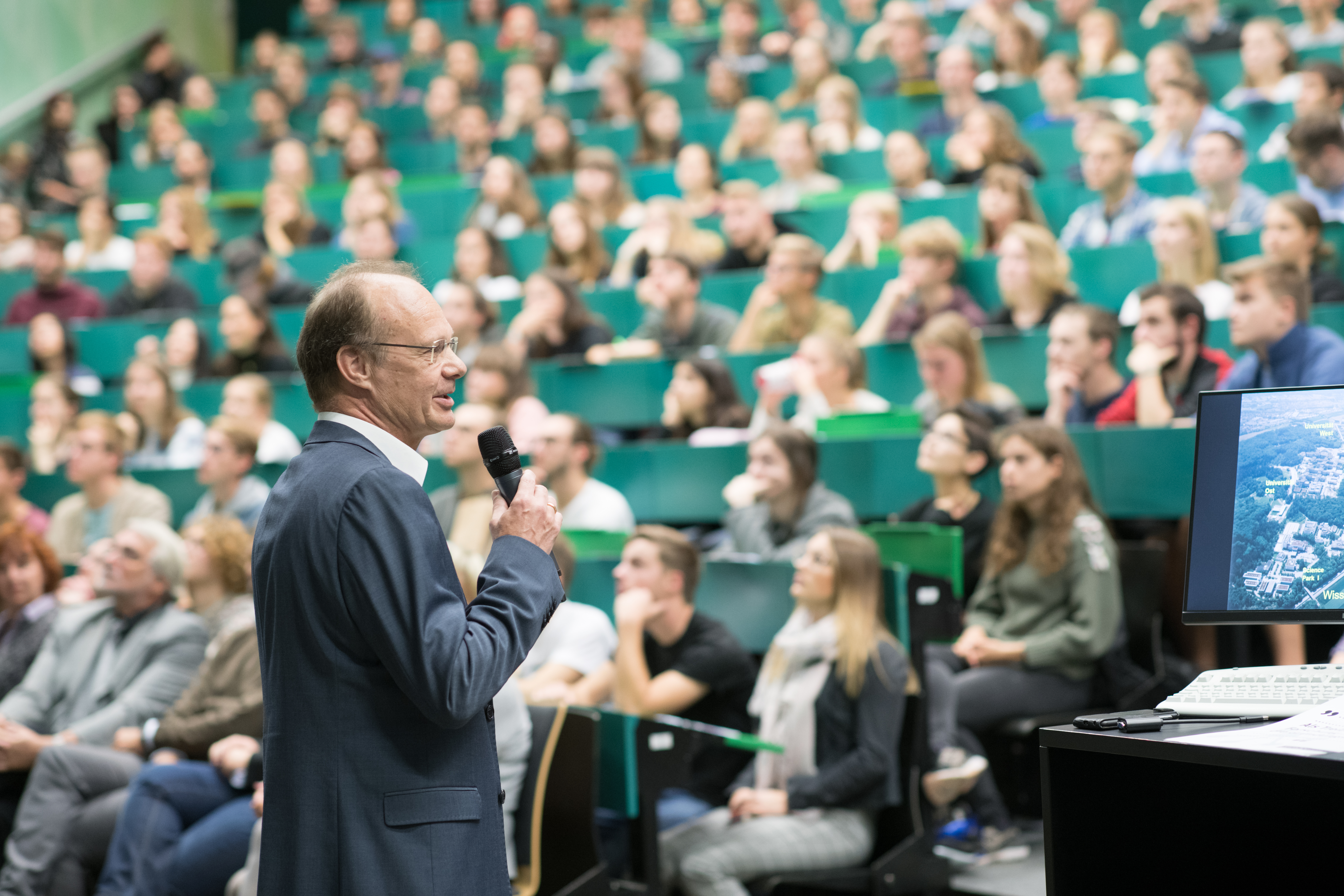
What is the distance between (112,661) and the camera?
128 inches

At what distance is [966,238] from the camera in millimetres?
4820

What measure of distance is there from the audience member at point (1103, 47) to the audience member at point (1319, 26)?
1.97 feet

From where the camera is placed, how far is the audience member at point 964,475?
132 inches

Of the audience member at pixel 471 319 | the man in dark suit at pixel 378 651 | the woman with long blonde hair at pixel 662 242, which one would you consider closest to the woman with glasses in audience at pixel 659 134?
the woman with long blonde hair at pixel 662 242

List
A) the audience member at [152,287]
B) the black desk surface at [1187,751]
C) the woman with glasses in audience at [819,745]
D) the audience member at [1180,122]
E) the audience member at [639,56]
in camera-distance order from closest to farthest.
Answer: the black desk surface at [1187,751] < the woman with glasses in audience at [819,745] < the audience member at [1180,122] < the audience member at [152,287] < the audience member at [639,56]

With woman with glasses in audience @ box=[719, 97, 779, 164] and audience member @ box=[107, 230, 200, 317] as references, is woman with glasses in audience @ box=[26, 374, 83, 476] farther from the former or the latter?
woman with glasses in audience @ box=[719, 97, 779, 164]

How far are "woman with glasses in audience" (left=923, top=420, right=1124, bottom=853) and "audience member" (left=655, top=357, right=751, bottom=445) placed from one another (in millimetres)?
1032

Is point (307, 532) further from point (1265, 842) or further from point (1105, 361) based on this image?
point (1105, 361)

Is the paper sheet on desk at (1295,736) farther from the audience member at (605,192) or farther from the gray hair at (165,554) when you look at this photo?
the audience member at (605,192)

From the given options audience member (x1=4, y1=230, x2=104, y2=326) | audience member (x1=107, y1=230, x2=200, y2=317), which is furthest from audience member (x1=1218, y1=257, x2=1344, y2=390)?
audience member (x1=4, y1=230, x2=104, y2=326)

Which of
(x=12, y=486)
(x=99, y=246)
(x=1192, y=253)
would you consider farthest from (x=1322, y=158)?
(x=99, y=246)

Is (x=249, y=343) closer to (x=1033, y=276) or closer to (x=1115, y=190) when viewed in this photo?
(x=1033, y=276)

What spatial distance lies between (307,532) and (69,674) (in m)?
2.33

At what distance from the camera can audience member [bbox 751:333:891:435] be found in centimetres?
391
